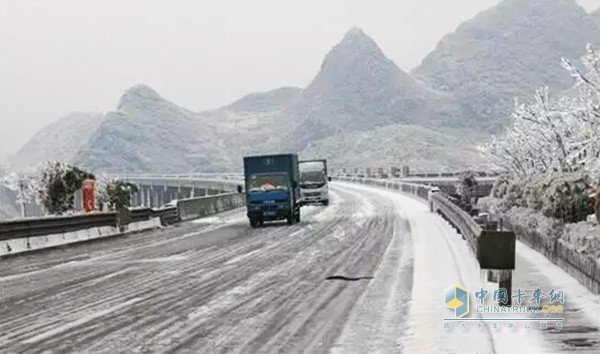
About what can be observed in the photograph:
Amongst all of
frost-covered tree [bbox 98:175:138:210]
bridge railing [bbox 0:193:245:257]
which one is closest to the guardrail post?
bridge railing [bbox 0:193:245:257]

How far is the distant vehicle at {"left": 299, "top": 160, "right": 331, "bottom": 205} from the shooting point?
51406 millimetres

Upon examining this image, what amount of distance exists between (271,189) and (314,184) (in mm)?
19340

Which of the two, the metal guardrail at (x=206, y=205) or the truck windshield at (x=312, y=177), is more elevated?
the truck windshield at (x=312, y=177)

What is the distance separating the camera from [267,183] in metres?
33.2

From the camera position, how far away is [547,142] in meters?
39.4

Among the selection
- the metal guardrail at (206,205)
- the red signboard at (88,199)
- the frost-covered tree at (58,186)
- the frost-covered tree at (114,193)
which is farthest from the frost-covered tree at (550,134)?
the frost-covered tree at (114,193)

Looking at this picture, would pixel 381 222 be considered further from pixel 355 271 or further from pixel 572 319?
pixel 572 319

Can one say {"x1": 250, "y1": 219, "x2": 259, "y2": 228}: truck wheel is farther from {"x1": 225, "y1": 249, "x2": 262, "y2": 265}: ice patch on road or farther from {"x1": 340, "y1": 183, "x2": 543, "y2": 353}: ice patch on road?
{"x1": 225, "y1": 249, "x2": 262, "y2": 265}: ice patch on road

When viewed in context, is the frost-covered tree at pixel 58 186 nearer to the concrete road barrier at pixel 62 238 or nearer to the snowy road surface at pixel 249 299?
the concrete road barrier at pixel 62 238

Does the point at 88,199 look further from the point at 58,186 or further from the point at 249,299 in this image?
the point at 249,299

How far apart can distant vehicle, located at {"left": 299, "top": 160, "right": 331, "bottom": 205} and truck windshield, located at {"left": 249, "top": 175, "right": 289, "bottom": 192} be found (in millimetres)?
18139

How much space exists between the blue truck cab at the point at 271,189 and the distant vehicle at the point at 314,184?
16850 mm

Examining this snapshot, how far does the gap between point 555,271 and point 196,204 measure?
29.1 m

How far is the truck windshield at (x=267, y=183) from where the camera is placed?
32906 mm
